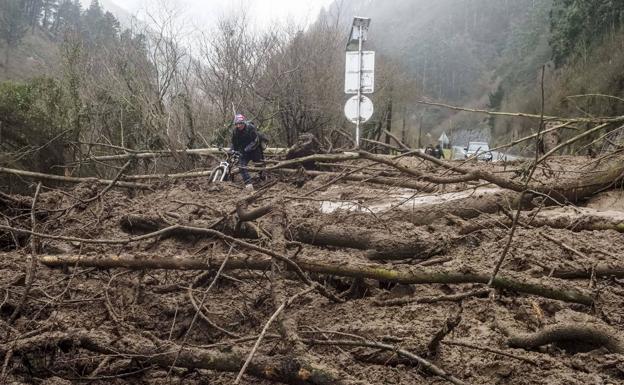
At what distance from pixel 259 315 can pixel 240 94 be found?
1085cm

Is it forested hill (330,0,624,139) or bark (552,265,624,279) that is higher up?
forested hill (330,0,624,139)

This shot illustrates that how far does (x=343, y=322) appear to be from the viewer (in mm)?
2863

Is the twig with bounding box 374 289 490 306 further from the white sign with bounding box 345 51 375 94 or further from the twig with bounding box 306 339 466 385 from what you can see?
the white sign with bounding box 345 51 375 94

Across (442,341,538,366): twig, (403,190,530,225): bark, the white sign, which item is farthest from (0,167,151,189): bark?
the white sign

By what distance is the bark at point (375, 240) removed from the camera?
3.41 meters

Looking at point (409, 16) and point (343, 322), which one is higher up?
point (409, 16)

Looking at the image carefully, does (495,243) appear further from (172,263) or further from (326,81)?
(326,81)

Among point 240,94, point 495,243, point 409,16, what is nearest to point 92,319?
point 495,243

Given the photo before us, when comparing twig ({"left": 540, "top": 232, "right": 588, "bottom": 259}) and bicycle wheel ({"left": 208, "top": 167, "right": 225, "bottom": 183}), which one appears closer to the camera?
twig ({"left": 540, "top": 232, "right": 588, "bottom": 259})

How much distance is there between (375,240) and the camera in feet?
11.4

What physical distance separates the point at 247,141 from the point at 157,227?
13.7ft

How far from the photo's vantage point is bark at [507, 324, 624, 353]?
7.78ft

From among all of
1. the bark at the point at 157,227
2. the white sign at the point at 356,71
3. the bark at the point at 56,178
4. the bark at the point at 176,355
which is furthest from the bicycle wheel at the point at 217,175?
the bark at the point at 176,355

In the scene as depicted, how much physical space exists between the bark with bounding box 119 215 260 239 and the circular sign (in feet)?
14.7
